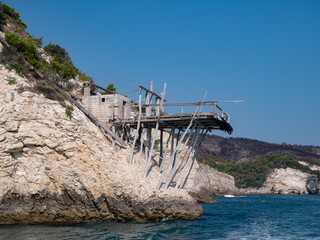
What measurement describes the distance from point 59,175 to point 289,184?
70.4m

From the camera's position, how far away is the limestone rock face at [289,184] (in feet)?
256

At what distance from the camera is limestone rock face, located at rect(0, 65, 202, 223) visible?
60.7 ft

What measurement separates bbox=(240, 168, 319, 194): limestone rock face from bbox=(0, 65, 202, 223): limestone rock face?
63780 millimetres

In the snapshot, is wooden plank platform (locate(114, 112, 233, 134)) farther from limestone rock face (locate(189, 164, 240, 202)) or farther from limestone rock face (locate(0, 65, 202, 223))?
limestone rock face (locate(189, 164, 240, 202))

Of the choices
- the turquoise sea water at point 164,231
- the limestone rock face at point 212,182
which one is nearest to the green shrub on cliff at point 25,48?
the turquoise sea water at point 164,231

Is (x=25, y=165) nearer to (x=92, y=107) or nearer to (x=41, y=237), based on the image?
(x=41, y=237)

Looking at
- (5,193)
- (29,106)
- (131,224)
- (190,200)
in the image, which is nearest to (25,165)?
(5,193)

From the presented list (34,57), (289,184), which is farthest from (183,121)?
(289,184)

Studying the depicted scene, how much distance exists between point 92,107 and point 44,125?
6.64 meters

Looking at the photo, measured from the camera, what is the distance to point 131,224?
1891 centimetres

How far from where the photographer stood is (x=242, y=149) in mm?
128375

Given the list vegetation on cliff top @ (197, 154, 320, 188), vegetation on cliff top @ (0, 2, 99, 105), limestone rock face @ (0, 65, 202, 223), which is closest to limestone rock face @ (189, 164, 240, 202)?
vegetation on cliff top @ (197, 154, 320, 188)

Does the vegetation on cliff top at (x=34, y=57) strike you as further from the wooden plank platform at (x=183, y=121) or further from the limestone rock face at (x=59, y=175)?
the wooden plank platform at (x=183, y=121)

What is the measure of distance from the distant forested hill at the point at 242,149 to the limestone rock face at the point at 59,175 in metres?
99.3
